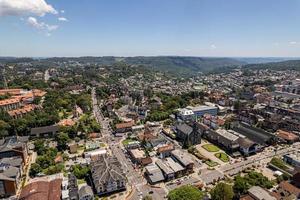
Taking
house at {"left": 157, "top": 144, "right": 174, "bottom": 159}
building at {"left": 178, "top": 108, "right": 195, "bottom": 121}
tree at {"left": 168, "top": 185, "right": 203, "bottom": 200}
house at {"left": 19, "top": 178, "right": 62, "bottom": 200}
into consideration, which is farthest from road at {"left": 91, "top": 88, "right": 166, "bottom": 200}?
building at {"left": 178, "top": 108, "right": 195, "bottom": 121}

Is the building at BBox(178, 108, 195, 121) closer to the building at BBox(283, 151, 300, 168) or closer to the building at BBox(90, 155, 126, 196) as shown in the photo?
the building at BBox(283, 151, 300, 168)

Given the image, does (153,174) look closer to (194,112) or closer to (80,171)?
(80,171)

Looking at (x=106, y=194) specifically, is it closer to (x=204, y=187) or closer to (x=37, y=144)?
(x=204, y=187)

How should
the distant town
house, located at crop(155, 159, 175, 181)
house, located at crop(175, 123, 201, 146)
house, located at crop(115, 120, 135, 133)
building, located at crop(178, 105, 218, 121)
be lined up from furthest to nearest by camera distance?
building, located at crop(178, 105, 218, 121), house, located at crop(115, 120, 135, 133), house, located at crop(175, 123, 201, 146), house, located at crop(155, 159, 175, 181), the distant town

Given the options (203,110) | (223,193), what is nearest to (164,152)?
(223,193)

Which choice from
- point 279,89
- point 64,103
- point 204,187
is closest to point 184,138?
point 204,187
